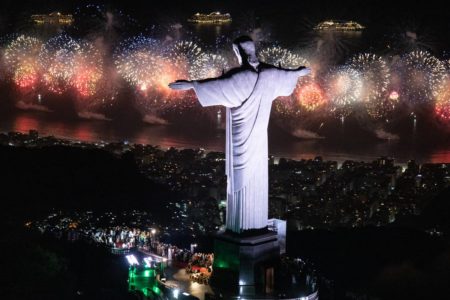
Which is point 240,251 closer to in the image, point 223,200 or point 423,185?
point 223,200

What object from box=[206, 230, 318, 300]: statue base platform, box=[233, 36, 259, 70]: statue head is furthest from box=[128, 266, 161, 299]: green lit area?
box=[233, 36, 259, 70]: statue head

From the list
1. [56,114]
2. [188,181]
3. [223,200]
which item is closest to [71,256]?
[223,200]

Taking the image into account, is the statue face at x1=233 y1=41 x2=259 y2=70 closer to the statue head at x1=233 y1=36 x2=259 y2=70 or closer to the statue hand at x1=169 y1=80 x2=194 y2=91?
the statue head at x1=233 y1=36 x2=259 y2=70

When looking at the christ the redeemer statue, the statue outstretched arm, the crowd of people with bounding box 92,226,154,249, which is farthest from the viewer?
the crowd of people with bounding box 92,226,154,249

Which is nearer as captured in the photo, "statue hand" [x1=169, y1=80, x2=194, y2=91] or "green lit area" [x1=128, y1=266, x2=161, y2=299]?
"statue hand" [x1=169, y1=80, x2=194, y2=91]

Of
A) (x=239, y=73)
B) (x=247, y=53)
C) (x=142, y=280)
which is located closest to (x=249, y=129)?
(x=239, y=73)

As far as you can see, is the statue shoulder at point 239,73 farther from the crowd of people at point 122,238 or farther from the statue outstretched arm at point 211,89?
the crowd of people at point 122,238
